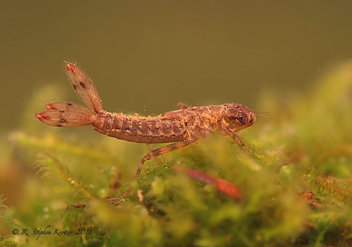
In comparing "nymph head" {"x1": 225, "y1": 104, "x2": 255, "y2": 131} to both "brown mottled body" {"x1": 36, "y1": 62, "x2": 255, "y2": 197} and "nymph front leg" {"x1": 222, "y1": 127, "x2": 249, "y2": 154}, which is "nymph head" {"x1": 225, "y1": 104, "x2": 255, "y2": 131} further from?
"nymph front leg" {"x1": 222, "y1": 127, "x2": 249, "y2": 154}

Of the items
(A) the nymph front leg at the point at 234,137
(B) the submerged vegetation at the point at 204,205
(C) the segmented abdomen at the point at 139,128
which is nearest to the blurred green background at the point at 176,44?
(C) the segmented abdomen at the point at 139,128

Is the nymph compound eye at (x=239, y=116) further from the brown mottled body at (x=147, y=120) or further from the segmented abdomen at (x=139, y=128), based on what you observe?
the segmented abdomen at (x=139, y=128)

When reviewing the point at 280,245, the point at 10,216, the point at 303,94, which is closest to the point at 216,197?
the point at 280,245

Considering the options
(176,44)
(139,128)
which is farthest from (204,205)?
(176,44)

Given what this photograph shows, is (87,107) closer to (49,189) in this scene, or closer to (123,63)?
(49,189)

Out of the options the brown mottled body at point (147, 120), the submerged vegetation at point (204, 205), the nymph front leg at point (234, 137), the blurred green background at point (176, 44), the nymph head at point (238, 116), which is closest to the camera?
the submerged vegetation at point (204, 205)

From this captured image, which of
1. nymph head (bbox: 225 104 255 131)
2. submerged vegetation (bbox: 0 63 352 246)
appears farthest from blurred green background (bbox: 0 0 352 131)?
submerged vegetation (bbox: 0 63 352 246)
